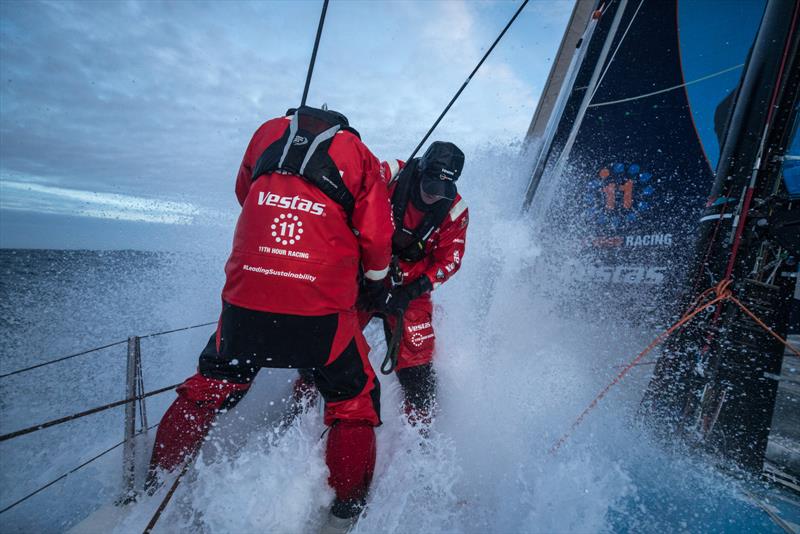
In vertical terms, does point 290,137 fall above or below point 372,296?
above

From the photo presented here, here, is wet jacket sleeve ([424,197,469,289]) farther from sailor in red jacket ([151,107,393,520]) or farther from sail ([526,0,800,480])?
sail ([526,0,800,480])

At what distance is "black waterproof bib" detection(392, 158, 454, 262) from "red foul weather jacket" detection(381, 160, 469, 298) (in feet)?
0.12

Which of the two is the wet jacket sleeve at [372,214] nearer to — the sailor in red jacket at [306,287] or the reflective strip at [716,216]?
the sailor in red jacket at [306,287]

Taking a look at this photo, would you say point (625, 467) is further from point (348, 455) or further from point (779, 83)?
point (779, 83)

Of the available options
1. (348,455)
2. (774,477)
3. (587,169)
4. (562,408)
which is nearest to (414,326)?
(348,455)

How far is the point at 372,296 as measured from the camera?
74.8 inches

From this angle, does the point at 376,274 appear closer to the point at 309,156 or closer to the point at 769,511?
the point at 309,156

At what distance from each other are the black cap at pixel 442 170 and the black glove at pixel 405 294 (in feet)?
1.77

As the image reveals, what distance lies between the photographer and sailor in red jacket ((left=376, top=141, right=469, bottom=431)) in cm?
201

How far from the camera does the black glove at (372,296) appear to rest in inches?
71.9

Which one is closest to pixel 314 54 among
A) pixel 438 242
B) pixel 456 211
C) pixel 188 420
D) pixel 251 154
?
pixel 251 154

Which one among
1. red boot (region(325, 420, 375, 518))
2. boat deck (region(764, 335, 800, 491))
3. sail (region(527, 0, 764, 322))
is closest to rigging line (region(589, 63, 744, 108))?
sail (region(527, 0, 764, 322))

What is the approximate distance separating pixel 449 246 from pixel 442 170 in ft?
1.84

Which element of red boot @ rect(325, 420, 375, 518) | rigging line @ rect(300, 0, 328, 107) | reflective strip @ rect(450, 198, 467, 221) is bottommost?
red boot @ rect(325, 420, 375, 518)
